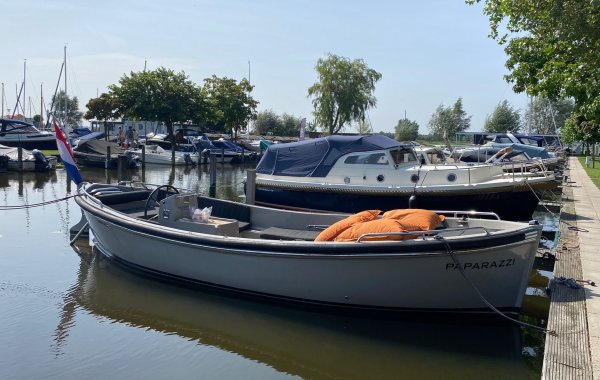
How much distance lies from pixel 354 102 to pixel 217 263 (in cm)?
4517

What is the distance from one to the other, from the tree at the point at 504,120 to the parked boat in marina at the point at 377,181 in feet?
196

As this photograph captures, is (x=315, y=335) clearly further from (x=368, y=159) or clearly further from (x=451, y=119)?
(x=451, y=119)

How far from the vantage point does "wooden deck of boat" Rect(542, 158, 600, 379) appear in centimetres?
559

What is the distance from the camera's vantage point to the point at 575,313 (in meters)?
7.06

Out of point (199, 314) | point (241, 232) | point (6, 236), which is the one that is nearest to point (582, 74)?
point (241, 232)

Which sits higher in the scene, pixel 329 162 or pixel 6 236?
pixel 329 162

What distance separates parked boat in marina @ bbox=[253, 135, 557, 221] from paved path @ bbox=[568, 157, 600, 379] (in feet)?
5.67

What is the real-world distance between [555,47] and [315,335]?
9395 millimetres

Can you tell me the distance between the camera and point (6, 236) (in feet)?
45.0

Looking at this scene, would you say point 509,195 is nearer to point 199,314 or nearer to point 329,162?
point 329,162

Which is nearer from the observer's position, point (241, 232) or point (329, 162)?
point (241, 232)

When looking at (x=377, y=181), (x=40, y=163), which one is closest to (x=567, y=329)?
(x=377, y=181)

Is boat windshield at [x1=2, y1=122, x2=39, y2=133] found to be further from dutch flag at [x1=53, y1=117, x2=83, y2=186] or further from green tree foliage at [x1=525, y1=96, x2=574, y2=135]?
green tree foliage at [x1=525, y1=96, x2=574, y2=135]

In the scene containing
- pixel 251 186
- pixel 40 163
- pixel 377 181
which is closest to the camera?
pixel 377 181
